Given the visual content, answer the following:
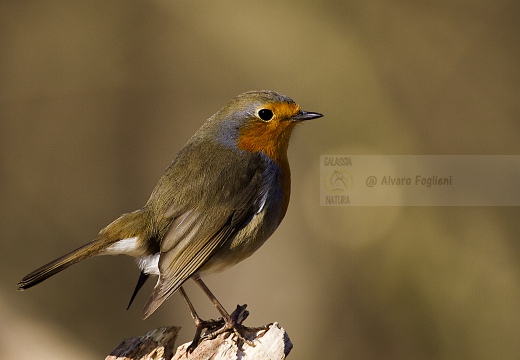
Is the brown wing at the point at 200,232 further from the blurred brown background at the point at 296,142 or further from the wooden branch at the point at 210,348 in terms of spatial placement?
the blurred brown background at the point at 296,142

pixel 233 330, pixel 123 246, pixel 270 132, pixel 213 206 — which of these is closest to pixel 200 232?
pixel 213 206

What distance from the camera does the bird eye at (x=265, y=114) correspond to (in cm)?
405

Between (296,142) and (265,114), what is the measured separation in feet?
7.09

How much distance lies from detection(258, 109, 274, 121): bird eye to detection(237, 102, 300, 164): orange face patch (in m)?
0.01

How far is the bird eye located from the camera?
4.05m

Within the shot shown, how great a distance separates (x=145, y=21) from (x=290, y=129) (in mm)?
2746

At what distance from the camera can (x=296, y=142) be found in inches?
245

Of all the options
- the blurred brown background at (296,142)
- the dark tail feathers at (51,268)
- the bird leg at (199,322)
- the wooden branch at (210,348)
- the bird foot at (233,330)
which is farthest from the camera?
the blurred brown background at (296,142)

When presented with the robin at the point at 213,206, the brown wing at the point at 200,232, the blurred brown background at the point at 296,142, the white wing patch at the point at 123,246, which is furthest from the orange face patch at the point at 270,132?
the blurred brown background at the point at 296,142

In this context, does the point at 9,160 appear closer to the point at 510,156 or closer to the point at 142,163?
the point at 142,163

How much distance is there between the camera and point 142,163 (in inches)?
246

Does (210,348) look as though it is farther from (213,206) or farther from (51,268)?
(51,268)

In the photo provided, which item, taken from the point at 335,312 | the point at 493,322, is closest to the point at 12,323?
the point at 335,312

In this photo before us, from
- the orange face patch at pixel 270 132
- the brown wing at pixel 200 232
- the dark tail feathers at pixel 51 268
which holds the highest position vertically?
the orange face patch at pixel 270 132
